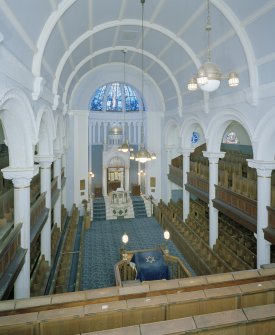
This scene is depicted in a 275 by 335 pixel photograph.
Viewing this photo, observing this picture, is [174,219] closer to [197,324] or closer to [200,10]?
[200,10]

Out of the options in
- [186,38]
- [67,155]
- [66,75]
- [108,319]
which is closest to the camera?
[108,319]

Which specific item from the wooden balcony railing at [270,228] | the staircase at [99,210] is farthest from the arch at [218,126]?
the staircase at [99,210]

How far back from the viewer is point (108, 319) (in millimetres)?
4504

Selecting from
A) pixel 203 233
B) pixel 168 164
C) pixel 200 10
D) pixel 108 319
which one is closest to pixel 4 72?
pixel 108 319

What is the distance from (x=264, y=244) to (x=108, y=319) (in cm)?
613

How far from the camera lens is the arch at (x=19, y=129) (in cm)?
666

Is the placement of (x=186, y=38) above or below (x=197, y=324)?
above

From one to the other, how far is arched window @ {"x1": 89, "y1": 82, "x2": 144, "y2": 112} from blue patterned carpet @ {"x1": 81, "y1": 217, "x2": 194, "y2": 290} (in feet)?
31.3

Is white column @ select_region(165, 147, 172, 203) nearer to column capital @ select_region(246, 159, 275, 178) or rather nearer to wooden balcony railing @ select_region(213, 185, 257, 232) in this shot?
wooden balcony railing @ select_region(213, 185, 257, 232)

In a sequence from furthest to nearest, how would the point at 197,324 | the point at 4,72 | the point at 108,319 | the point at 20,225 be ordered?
the point at 20,225 < the point at 4,72 < the point at 108,319 < the point at 197,324

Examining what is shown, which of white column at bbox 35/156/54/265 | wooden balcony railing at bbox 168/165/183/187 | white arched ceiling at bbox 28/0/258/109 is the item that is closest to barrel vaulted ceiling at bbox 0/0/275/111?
white arched ceiling at bbox 28/0/258/109

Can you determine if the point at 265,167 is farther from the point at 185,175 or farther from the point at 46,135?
the point at 46,135

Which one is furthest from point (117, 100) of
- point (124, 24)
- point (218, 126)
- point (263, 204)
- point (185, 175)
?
point (263, 204)

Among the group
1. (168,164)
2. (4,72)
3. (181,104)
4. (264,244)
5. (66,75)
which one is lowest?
(264,244)
